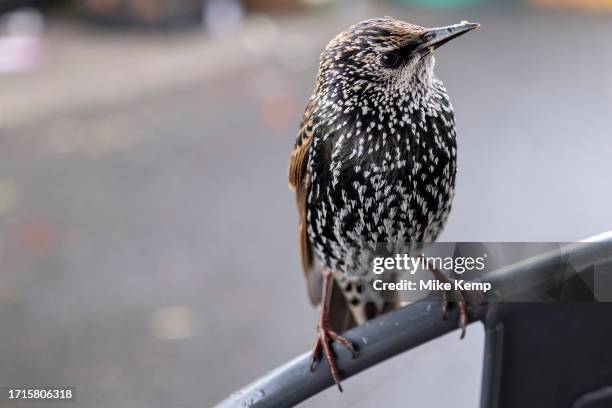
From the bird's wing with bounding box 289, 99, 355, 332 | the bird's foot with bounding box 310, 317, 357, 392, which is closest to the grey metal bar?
the bird's foot with bounding box 310, 317, 357, 392

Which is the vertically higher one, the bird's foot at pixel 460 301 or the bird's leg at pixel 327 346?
the bird's foot at pixel 460 301

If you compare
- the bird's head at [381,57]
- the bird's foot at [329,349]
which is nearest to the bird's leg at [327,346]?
the bird's foot at [329,349]

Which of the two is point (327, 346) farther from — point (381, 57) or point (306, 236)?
point (381, 57)

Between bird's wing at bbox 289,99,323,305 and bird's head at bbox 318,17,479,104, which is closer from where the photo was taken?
bird's head at bbox 318,17,479,104

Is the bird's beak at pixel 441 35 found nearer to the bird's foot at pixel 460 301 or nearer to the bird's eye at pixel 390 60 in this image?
the bird's eye at pixel 390 60

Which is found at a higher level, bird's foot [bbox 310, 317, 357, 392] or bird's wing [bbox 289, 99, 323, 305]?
bird's wing [bbox 289, 99, 323, 305]

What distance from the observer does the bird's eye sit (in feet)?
3.10

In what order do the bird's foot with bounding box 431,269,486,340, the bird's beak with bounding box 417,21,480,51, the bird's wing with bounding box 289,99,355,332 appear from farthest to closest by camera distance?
the bird's wing with bounding box 289,99,355,332 < the bird's foot with bounding box 431,269,486,340 < the bird's beak with bounding box 417,21,480,51

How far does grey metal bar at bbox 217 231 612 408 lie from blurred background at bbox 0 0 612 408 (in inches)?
1.5

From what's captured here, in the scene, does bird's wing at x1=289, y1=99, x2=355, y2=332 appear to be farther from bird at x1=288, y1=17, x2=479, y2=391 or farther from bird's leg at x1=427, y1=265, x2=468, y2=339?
bird's leg at x1=427, y1=265, x2=468, y2=339

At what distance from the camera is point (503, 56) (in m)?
3.02

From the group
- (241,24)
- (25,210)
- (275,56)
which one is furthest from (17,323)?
(241,24)

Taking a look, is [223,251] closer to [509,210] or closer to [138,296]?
[138,296]

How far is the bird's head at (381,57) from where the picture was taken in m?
0.91
